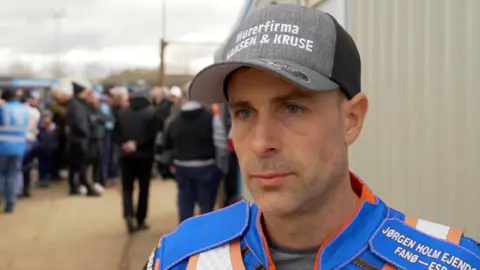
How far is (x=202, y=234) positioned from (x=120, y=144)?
5942 mm

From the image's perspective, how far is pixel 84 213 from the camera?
938 cm

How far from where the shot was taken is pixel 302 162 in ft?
4.53

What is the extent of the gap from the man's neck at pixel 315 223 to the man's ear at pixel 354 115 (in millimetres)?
110

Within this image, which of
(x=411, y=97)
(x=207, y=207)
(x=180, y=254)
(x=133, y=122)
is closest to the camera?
(x=180, y=254)

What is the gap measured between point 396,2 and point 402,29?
0.14m

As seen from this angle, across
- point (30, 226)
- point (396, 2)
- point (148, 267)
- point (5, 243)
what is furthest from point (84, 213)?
point (148, 267)

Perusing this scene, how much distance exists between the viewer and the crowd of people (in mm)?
6582

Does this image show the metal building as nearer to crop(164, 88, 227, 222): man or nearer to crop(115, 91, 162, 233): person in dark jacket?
crop(164, 88, 227, 222): man

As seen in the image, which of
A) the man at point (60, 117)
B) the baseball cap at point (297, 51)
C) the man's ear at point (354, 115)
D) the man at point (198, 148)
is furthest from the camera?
the man at point (60, 117)

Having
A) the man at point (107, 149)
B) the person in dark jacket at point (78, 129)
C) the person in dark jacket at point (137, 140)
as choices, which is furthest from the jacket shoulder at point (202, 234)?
the man at point (107, 149)

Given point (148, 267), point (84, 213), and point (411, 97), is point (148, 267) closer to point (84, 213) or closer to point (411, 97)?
point (411, 97)

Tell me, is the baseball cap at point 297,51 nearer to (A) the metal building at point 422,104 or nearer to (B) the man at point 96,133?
(A) the metal building at point 422,104

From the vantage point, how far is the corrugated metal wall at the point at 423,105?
2.24m

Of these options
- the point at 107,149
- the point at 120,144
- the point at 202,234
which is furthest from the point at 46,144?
the point at 202,234
